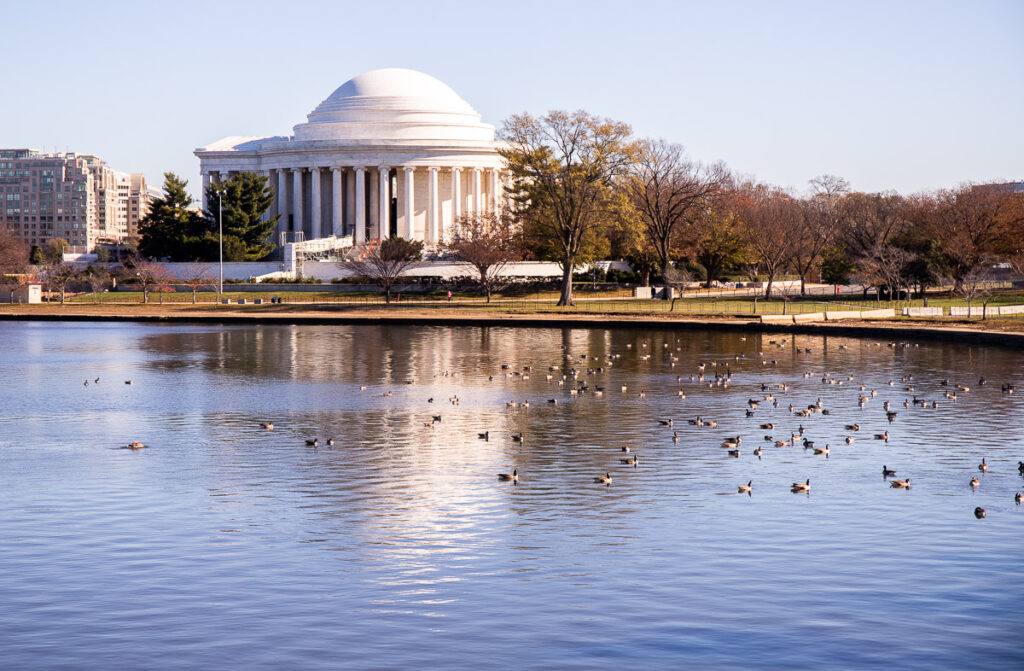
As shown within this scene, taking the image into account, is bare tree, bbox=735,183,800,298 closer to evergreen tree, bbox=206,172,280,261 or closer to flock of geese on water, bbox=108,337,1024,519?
flock of geese on water, bbox=108,337,1024,519

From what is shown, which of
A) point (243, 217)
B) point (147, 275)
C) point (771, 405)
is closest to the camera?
point (771, 405)

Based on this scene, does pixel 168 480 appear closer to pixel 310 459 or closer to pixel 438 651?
pixel 310 459

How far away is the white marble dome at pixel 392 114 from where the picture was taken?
124 meters

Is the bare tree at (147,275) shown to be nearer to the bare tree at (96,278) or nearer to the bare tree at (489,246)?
the bare tree at (96,278)

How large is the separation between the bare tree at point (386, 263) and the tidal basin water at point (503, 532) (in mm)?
50107

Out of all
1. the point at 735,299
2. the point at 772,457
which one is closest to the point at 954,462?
the point at 772,457

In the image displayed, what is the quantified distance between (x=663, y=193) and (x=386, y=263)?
20.8 m

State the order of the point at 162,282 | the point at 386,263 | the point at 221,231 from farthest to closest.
→ the point at 221,231
the point at 162,282
the point at 386,263

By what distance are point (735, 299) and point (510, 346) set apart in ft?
110

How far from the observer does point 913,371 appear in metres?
45.1

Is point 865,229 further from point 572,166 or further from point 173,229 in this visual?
point 173,229

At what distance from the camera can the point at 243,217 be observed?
10800 centimetres

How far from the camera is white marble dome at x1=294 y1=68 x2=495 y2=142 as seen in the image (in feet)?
407

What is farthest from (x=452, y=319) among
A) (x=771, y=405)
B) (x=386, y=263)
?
(x=771, y=405)
